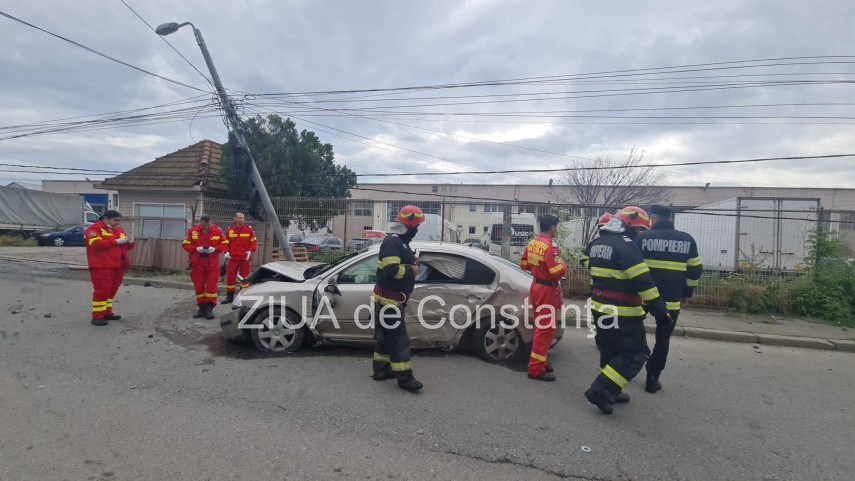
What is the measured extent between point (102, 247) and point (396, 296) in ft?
15.9

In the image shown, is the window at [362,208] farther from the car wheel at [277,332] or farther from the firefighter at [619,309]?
the firefighter at [619,309]

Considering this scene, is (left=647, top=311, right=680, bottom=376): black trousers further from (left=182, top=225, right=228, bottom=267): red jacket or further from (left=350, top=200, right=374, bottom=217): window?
(left=350, top=200, right=374, bottom=217): window

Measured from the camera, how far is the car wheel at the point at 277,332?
15.9 ft

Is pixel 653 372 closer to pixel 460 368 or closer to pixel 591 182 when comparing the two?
pixel 460 368

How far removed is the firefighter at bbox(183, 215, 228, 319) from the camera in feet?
21.7

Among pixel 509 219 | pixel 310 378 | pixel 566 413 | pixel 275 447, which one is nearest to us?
pixel 275 447

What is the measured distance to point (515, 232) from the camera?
376 inches

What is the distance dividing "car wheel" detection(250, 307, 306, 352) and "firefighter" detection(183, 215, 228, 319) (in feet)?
6.89

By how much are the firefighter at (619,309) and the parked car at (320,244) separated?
26.8 ft

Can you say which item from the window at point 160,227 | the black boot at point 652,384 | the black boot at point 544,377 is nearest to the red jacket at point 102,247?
the window at point 160,227

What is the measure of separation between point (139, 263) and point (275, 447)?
35.7ft

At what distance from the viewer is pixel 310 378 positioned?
4.16 metres

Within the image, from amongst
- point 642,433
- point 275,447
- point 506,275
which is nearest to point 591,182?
point 506,275

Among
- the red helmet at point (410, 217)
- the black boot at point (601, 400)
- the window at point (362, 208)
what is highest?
the window at point (362, 208)
